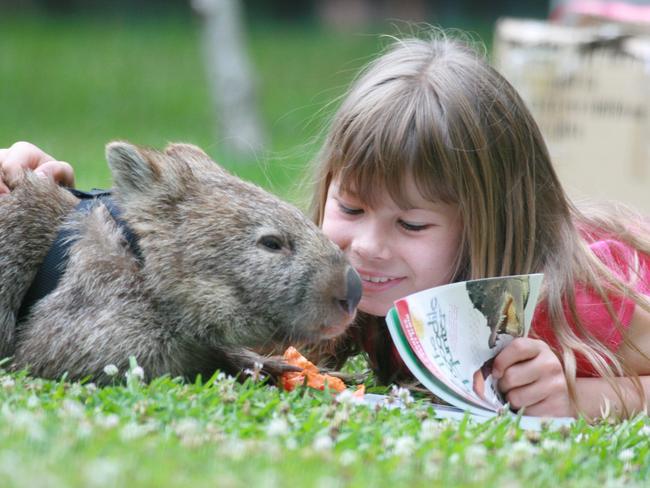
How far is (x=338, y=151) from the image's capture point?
14.9 ft

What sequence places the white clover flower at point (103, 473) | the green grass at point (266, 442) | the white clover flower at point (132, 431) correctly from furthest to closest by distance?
the white clover flower at point (132, 431) → the green grass at point (266, 442) → the white clover flower at point (103, 473)

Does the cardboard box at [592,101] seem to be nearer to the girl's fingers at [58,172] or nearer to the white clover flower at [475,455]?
the girl's fingers at [58,172]

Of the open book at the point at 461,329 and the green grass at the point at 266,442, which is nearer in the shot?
the green grass at the point at 266,442

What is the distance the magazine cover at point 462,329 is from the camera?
3873mm

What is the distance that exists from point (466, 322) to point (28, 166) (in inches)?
76.9

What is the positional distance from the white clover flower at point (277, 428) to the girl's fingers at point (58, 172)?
1.80m

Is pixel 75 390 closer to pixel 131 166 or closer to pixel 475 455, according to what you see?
pixel 131 166

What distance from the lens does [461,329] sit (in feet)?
13.1

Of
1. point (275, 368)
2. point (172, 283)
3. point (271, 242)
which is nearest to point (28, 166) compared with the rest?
point (172, 283)

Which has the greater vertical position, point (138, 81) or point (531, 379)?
point (531, 379)

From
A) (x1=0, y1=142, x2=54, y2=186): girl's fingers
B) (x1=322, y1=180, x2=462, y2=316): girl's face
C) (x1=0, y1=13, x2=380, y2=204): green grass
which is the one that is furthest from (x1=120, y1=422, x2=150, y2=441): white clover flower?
(x1=0, y1=13, x2=380, y2=204): green grass

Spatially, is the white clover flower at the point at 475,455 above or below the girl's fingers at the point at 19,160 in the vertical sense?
below

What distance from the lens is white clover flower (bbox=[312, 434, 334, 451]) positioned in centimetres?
289

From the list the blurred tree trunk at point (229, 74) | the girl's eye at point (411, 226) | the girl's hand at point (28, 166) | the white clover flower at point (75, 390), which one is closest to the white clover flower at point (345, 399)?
the white clover flower at point (75, 390)
